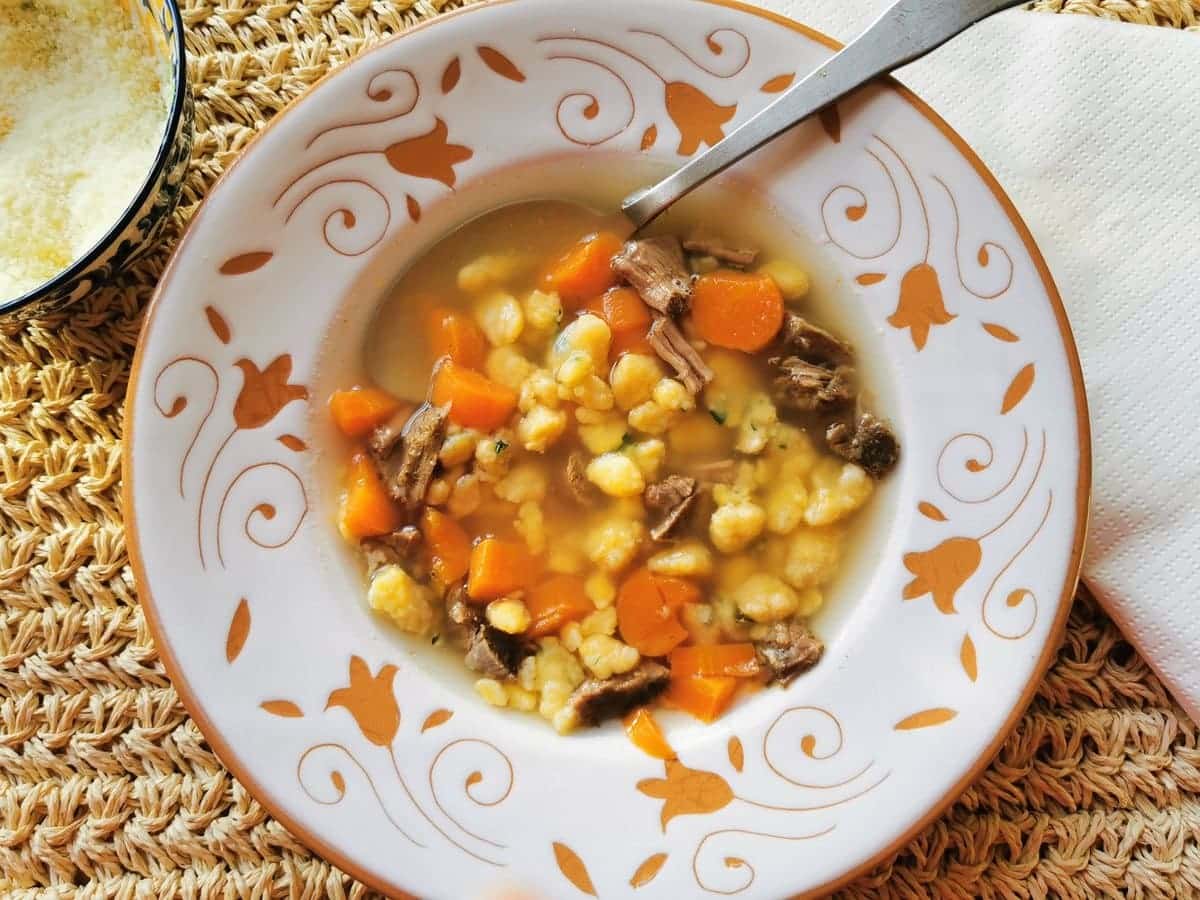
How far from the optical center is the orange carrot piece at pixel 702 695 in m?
2.24

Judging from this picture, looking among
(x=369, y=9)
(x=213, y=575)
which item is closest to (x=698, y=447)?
(x=213, y=575)

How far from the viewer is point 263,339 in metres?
2.12

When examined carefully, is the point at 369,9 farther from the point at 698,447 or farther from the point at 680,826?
the point at 680,826

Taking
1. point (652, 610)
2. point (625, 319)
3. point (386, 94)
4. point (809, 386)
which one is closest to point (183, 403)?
point (386, 94)

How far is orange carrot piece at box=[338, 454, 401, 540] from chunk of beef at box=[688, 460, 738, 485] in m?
0.70

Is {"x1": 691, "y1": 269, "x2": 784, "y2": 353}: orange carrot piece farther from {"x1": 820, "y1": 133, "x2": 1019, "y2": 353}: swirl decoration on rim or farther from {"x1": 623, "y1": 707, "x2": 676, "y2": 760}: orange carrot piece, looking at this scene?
{"x1": 623, "y1": 707, "x2": 676, "y2": 760}: orange carrot piece

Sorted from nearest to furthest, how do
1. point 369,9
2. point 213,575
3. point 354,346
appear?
point 213,575 < point 354,346 < point 369,9

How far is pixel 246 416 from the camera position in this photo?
2.11m

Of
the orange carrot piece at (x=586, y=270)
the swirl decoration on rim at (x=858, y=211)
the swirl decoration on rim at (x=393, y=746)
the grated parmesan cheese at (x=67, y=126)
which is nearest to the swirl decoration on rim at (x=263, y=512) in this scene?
the swirl decoration on rim at (x=393, y=746)

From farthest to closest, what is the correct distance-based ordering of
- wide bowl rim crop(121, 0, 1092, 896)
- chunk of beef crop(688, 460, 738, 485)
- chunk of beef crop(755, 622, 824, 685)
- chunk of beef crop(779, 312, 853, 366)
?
1. chunk of beef crop(688, 460, 738, 485)
2. chunk of beef crop(779, 312, 853, 366)
3. chunk of beef crop(755, 622, 824, 685)
4. wide bowl rim crop(121, 0, 1092, 896)

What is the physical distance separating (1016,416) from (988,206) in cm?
42

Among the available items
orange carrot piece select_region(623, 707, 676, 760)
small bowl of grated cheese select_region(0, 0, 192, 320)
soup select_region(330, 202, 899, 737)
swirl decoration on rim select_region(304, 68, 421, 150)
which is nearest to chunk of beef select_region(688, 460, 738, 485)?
soup select_region(330, 202, 899, 737)

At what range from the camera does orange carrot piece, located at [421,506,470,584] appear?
7.73ft

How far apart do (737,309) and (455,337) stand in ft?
2.13
